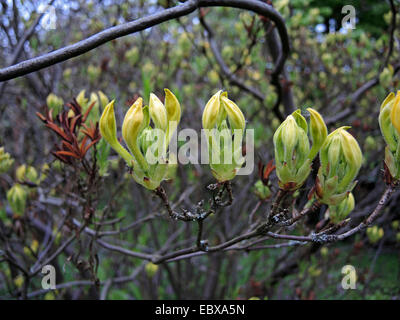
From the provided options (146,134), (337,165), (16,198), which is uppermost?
(146,134)

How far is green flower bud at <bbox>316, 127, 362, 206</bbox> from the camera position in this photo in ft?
2.31

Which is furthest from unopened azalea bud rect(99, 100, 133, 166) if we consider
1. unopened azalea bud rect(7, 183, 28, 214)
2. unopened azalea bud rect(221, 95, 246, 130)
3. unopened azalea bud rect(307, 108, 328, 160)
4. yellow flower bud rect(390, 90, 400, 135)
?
unopened azalea bud rect(7, 183, 28, 214)

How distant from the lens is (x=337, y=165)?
0.73 metres

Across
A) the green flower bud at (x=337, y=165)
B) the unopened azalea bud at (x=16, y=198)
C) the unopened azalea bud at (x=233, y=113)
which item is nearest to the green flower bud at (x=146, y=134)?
the unopened azalea bud at (x=233, y=113)

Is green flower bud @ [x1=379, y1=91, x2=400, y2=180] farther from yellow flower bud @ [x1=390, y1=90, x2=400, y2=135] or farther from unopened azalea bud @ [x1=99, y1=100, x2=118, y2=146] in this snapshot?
unopened azalea bud @ [x1=99, y1=100, x2=118, y2=146]

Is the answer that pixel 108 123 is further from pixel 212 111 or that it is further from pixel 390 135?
pixel 390 135

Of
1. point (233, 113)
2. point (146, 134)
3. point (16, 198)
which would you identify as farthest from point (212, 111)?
point (16, 198)

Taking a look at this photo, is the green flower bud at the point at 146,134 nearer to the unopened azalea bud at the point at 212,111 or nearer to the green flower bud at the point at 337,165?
the unopened azalea bud at the point at 212,111

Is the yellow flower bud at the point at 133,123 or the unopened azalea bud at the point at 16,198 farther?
the unopened azalea bud at the point at 16,198

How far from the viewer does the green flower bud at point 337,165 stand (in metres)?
0.70

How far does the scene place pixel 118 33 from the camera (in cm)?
75

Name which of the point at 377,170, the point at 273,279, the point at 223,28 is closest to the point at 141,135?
the point at 377,170
